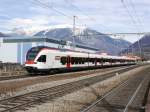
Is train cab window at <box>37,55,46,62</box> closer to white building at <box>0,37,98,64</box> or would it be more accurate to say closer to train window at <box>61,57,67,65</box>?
train window at <box>61,57,67,65</box>

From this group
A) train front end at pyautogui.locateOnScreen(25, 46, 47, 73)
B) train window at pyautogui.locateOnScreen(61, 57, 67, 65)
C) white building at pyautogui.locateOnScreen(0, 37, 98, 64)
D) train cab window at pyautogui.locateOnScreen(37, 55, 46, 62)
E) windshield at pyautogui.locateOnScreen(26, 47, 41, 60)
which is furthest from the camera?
white building at pyautogui.locateOnScreen(0, 37, 98, 64)

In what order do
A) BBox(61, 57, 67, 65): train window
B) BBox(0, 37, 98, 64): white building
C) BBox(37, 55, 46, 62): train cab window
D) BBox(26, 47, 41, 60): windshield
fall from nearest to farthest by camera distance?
BBox(37, 55, 46, 62): train cab window
BBox(26, 47, 41, 60): windshield
BBox(61, 57, 67, 65): train window
BBox(0, 37, 98, 64): white building

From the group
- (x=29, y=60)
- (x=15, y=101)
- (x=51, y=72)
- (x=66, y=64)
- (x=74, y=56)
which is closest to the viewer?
(x=15, y=101)

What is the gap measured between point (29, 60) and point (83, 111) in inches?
1107

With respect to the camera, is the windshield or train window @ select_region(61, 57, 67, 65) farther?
train window @ select_region(61, 57, 67, 65)

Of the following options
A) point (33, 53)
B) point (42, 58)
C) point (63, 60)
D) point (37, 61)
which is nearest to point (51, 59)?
point (42, 58)

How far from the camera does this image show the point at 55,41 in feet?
431

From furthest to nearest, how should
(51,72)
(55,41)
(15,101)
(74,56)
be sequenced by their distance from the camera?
1. (55,41)
2. (74,56)
3. (51,72)
4. (15,101)

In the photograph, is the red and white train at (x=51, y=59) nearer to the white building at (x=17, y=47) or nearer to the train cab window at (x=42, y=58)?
the train cab window at (x=42, y=58)

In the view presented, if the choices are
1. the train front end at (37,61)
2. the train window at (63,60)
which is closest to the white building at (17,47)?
the train window at (63,60)

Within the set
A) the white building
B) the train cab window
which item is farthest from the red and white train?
the white building

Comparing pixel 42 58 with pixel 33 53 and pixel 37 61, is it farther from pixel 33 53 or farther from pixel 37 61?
pixel 33 53

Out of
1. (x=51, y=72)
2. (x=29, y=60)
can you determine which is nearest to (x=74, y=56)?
(x=51, y=72)

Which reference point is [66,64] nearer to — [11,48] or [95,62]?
[95,62]
